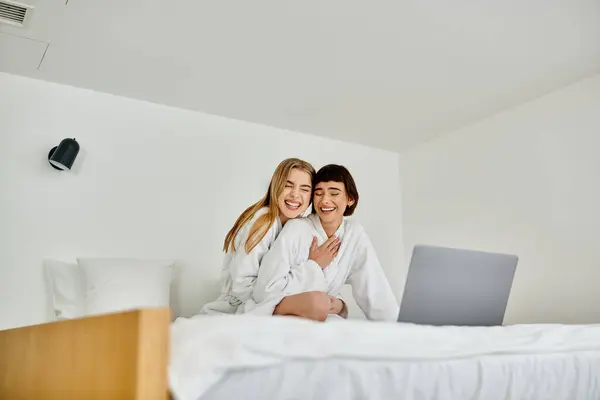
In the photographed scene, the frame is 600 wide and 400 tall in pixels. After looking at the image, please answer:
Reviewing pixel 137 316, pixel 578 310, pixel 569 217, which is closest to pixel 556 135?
pixel 569 217

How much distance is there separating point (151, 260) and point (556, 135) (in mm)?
2046

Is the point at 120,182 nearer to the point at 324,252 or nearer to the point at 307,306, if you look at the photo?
the point at 324,252

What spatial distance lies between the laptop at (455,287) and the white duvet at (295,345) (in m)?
0.28

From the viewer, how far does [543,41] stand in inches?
88.9

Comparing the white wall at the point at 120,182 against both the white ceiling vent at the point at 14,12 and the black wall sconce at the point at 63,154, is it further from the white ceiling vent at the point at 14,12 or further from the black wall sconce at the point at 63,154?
the white ceiling vent at the point at 14,12

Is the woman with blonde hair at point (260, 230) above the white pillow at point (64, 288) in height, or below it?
above

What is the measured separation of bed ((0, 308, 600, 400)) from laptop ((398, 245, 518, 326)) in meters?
0.26

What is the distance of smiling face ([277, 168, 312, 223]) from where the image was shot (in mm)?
1920

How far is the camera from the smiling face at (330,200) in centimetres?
194

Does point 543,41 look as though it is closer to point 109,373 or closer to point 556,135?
point 556,135

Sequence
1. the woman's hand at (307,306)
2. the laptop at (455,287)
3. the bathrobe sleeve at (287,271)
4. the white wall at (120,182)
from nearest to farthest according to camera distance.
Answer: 1. the laptop at (455,287)
2. the woman's hand at (307,306)
3. the bathrobe sleeve at (287,271)
4. the white wall at (120,182)

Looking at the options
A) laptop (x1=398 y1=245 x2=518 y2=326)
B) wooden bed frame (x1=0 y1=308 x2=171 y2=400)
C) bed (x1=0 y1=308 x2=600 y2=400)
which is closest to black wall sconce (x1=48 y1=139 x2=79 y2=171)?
bed (x1=0 y1=308 x2=600 y2=400)

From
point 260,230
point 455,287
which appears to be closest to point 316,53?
point 260,230

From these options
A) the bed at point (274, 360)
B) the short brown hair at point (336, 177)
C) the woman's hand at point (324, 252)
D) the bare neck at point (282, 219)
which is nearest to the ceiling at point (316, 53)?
the short brown hair at point (336, 177)
